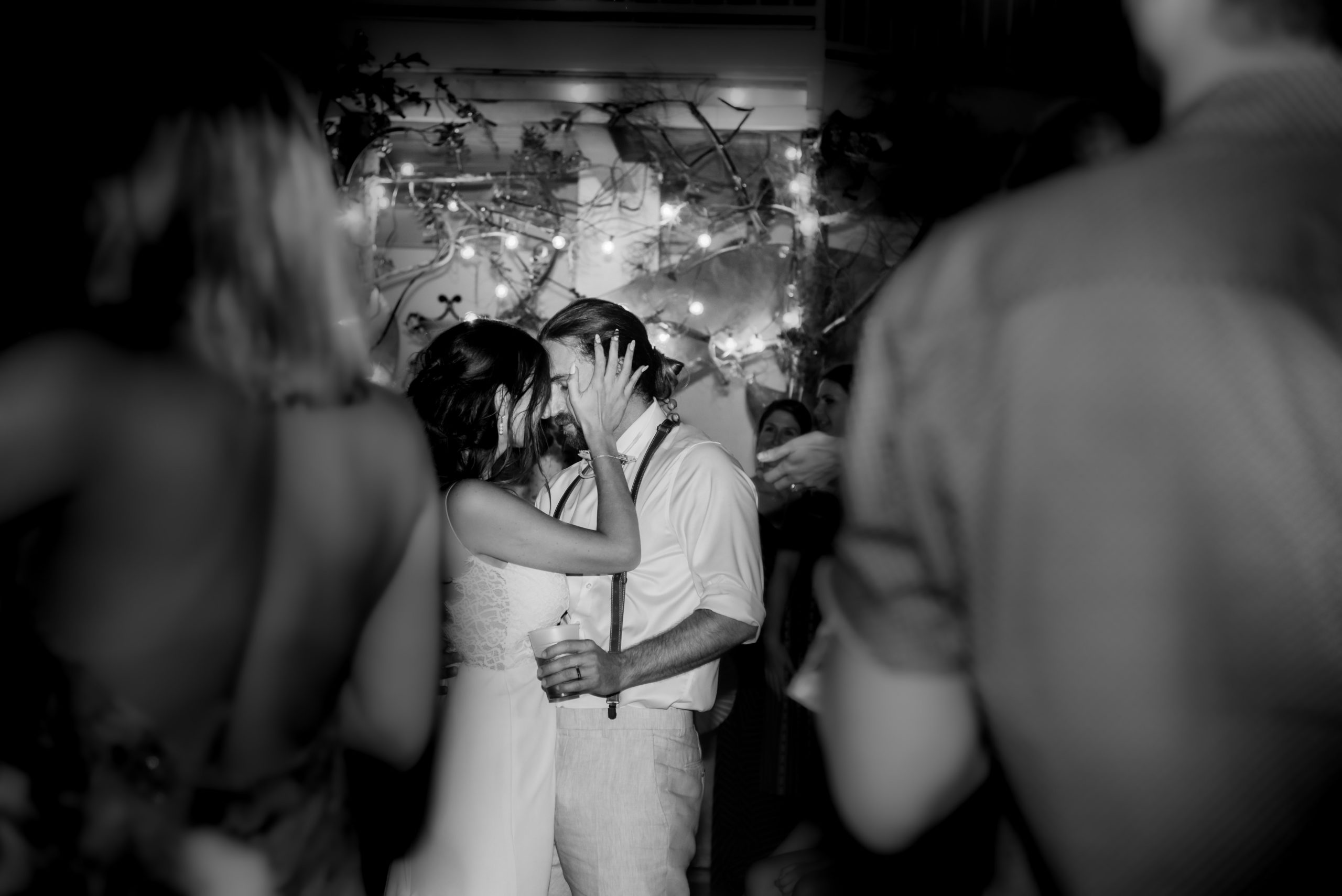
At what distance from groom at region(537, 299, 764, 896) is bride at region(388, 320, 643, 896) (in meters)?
0.08

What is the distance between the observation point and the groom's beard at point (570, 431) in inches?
113

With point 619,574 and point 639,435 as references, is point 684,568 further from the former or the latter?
point 639,435

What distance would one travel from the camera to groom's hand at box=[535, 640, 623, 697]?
2213 millimetres

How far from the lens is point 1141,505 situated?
0.72 m

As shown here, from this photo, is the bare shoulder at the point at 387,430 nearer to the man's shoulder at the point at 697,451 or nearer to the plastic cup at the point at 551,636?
the plastic cup at the point at 551,636

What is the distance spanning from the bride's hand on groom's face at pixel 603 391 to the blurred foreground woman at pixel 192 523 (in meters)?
1.32

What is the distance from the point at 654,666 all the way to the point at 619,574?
0.25 meters

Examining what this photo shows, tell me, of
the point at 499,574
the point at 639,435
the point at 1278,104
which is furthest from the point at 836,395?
the point at 1278,104

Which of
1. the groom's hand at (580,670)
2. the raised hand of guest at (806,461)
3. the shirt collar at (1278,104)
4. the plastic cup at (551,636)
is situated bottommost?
the groom's hand at (580,670)

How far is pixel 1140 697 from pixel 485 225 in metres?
6.61

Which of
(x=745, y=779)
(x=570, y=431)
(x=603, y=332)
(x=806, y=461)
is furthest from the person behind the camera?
(x=745, y=779)

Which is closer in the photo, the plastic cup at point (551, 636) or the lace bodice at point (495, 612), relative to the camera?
the plastic cup at point (551, 636)

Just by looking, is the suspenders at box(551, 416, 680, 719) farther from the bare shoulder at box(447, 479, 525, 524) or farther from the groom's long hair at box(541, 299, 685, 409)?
the bare shoulder at box(447, 479, 525, 524)

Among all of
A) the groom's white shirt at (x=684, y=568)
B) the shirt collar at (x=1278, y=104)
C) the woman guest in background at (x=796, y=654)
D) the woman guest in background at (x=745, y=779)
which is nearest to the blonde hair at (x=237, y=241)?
the shirt collar at (x=1278, y=104)
